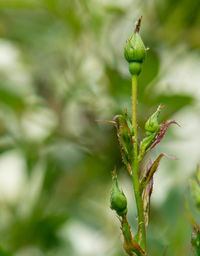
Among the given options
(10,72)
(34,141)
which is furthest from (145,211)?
(10,72)

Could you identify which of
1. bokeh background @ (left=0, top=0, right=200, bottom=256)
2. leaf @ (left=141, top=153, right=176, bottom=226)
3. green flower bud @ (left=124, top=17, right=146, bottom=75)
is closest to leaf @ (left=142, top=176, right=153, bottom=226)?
leaf @ (left=141, top=153, right=176, bottom=226)

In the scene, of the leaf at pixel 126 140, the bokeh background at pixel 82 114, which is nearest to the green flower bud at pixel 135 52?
the leaf at pixel 126 140

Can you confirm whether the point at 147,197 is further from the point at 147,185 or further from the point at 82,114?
the point at 82,114

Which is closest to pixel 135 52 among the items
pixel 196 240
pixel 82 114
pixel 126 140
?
pixel 126 140

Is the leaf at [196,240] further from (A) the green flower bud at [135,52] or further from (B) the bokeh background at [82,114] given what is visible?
(B) the bokeh background at [82,114]

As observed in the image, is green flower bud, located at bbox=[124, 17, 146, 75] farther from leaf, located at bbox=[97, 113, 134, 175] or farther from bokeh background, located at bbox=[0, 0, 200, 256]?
bokeh background, located at bbox=[0, 0, 200, 256]
